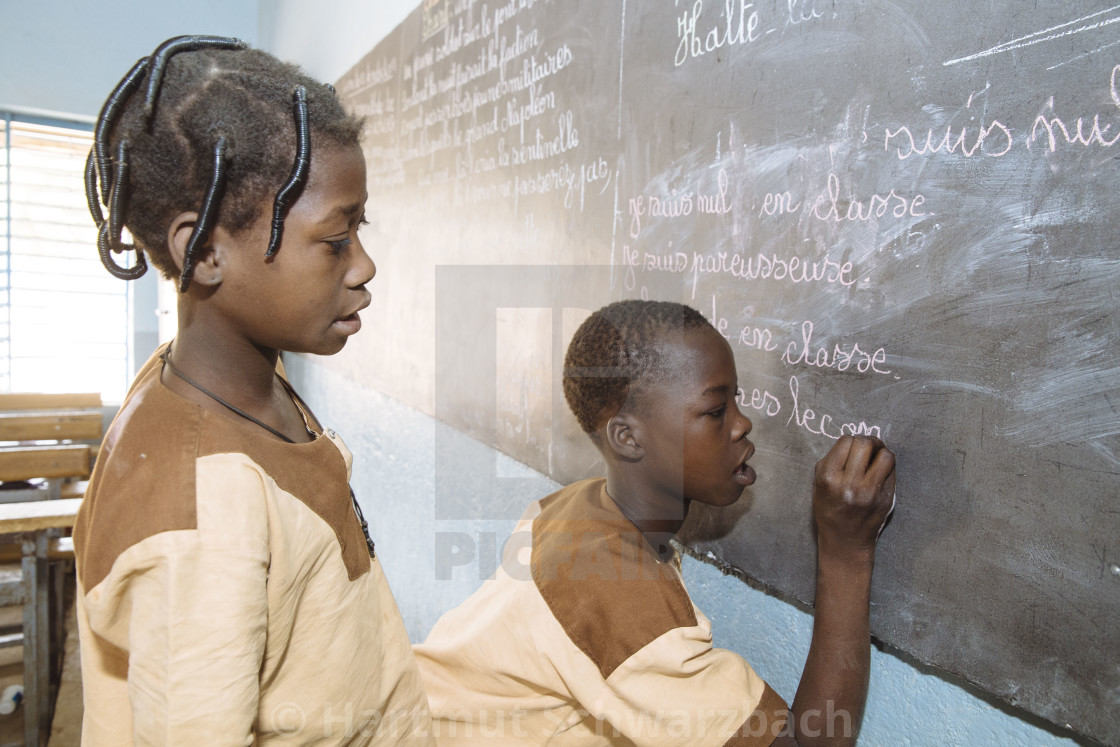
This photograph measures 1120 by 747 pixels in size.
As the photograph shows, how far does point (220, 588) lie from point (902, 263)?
90 cm

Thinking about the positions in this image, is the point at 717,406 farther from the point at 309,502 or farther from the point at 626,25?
the point at 626,25

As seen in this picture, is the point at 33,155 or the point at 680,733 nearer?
the point at 680,733

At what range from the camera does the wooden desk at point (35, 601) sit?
2.35m

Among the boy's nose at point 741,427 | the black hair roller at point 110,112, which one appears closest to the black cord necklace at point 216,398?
the black hair roller at point 110,112

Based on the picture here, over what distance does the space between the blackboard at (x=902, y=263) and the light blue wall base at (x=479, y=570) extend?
0.07 meters

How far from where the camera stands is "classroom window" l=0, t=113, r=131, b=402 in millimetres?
4648

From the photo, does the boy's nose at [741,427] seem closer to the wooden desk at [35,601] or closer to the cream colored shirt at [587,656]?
the cream colored shirt at [587,656]

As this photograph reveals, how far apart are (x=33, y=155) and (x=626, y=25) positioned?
483 centimetres

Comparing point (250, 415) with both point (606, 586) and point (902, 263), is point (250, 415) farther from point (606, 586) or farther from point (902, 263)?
point (902, 263)

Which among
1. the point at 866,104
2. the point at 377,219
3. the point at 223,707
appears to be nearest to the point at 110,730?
the point at 223,707

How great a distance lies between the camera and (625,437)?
3.74ft

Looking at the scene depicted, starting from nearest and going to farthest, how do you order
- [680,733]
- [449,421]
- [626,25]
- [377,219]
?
[680,733]
[626,25]
[449,421]
[377,219]

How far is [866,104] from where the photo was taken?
1.00m

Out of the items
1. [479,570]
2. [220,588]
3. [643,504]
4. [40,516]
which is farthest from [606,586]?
[40,516]
